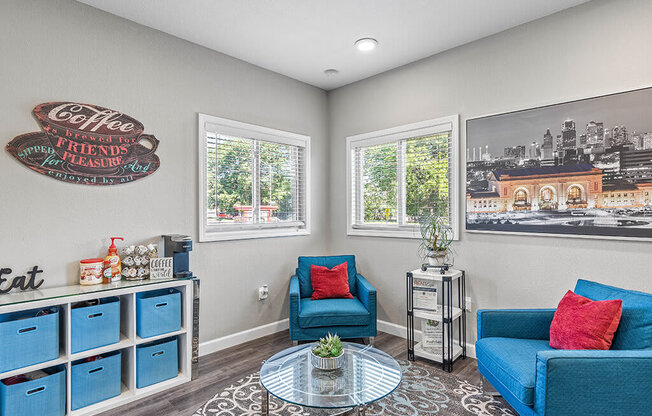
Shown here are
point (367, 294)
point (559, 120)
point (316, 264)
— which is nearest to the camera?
point (559, 120)

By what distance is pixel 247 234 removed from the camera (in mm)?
3486

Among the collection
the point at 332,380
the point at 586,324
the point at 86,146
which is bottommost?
the point at 332,380

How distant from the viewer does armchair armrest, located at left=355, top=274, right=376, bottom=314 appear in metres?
3.13

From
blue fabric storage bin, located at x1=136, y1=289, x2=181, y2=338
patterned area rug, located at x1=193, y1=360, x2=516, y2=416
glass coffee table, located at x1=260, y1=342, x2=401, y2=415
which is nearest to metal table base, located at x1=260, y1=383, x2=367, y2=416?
glass coffee table, located at x1=260, y1=342, x2=401, y2=415

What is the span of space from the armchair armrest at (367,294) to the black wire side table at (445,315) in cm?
32

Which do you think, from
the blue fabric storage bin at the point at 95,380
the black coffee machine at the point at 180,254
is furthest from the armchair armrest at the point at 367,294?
the blue fabric storage bin at the point at 95,380

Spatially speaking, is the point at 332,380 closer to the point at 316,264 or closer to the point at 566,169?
the point at 316,264

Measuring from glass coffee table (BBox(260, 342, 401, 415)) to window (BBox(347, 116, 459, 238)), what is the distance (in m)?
1.55

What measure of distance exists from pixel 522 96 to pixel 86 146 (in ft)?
10.9

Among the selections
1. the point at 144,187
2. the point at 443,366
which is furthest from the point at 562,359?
the point at 144,187

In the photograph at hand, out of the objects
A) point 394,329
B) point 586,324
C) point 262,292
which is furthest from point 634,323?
point 262,292

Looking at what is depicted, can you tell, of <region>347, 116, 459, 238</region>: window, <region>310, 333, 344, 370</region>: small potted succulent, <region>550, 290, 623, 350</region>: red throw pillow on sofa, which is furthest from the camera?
<region>347, 116, 459, 238</region>: window

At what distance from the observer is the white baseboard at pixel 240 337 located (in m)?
3.18

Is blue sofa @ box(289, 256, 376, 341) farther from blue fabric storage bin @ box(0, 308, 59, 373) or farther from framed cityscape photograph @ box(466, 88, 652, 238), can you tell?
blue fabric storage bin @ box(0, 308, 59, 373)
